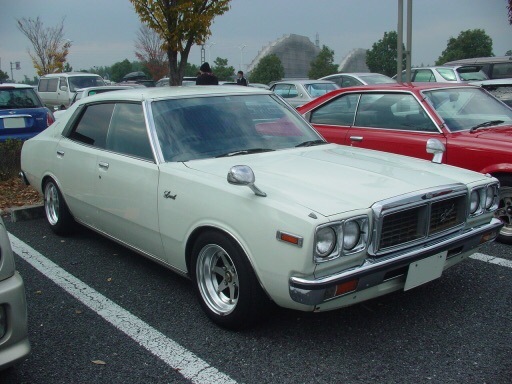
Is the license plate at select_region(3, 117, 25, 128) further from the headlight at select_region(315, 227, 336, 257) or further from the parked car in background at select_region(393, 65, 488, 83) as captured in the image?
the parked car in background at select_region(393, 65, 488, 83)

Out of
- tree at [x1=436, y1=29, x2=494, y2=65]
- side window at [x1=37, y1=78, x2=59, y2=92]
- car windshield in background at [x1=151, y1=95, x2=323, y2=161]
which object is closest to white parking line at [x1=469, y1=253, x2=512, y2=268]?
car windshield in background at [x1=151, y1=95, x2=323, y2=161]

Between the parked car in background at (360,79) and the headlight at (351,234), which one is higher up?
the parked car in background at (360,79)

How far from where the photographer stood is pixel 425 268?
10.7 feet

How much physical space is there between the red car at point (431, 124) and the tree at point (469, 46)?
46.4 meters

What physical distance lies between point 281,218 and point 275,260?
9.1 inches

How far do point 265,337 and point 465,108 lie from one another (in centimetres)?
364

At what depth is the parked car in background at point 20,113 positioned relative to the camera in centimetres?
891

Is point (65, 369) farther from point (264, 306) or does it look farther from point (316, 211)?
point (316, 211)

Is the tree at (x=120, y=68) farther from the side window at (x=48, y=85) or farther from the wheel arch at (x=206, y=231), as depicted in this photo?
the wheel arch at (x=206, y=231)

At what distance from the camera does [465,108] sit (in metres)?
5.69

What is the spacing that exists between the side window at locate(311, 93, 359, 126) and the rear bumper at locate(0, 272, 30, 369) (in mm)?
4406

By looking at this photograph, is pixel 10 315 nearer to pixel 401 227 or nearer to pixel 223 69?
pixel 401 227

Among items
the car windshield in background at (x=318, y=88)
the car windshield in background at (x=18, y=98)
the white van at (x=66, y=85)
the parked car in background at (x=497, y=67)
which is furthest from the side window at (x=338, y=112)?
the white van at (x=66, y=85)

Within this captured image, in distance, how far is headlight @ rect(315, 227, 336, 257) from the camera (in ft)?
9.35
